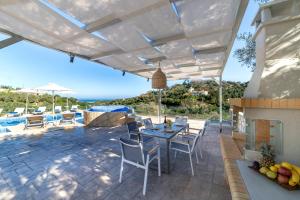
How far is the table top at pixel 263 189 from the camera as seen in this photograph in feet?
3.97

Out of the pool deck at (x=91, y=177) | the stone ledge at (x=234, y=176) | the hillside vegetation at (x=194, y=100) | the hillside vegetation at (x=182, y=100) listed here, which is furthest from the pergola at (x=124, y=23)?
the hillside vegetation at (x=182, y=100)

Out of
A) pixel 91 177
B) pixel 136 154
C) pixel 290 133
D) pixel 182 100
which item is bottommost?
pixel 91 177

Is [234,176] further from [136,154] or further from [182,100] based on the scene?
[182,100]

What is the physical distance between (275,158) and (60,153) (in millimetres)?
4476

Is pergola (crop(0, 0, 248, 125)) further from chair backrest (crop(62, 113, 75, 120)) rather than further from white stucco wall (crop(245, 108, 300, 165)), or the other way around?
chair backrest (crop(62, 113, 75, 120))

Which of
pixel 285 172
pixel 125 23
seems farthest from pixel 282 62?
pixel 125 23

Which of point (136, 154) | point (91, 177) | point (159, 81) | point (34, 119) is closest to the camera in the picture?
point (136, 154)

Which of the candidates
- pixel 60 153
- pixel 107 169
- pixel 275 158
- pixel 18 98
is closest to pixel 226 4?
pixel 275 158

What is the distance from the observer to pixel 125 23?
246 centimetres

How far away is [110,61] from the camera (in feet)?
15.7

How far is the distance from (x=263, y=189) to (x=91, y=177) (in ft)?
8.51

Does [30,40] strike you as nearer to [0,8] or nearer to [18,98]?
[0,8]

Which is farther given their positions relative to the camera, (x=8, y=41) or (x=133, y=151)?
(x=8, y=41)

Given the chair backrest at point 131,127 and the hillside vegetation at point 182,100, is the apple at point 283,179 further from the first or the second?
the hillside vegetation at point 182,100
